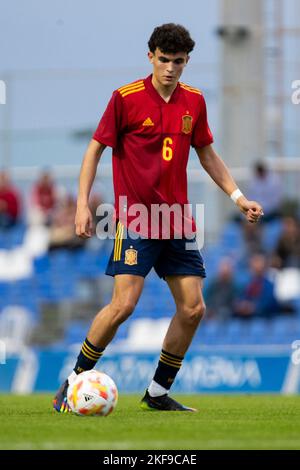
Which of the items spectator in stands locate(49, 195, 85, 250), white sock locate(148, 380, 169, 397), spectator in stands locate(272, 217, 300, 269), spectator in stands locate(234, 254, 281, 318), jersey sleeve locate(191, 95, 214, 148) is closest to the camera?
jersey sleeve locate(191, 95, 214, 148)

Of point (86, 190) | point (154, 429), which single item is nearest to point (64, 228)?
point (86, 190)

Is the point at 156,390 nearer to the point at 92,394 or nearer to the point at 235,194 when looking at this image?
the point at 92,394

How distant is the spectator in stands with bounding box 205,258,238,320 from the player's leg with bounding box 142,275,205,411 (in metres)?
8.79

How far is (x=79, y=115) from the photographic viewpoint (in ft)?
73.8

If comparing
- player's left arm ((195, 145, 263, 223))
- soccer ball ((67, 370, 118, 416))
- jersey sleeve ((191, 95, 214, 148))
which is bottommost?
soccer ball ((67, 370, 118, 416))

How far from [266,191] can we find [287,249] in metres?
1.30

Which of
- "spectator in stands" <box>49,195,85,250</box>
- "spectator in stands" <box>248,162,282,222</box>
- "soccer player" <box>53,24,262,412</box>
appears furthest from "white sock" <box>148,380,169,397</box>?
"spectator in stands" <box>49,195,85,250</box>

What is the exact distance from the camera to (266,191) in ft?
64.7

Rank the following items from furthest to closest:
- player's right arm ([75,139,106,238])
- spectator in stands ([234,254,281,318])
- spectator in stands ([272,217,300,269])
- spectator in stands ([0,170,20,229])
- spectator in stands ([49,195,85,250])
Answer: spectator in stands ([0,170,20,229]), spectator in stands ([49,195,85,250]), spectator in stands ([272,217,300,269]), spectator in stands ([234,254,281,318]), player's right arm ([75,139,106,238])

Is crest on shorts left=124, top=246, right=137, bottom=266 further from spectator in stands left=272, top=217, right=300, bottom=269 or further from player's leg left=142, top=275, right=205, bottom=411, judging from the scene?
spectator in stands left=272, top=217, right=300, bottom=269

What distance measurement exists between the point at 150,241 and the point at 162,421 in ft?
4.61

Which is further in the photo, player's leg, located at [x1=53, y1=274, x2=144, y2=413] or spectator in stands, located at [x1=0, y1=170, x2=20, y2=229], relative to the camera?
spectator in stands, located at [x1=0, y1=170, x2=20, y2=229]

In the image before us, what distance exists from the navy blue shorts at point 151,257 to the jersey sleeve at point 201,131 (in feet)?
2.51

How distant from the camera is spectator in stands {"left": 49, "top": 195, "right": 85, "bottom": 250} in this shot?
2062 centimetres
